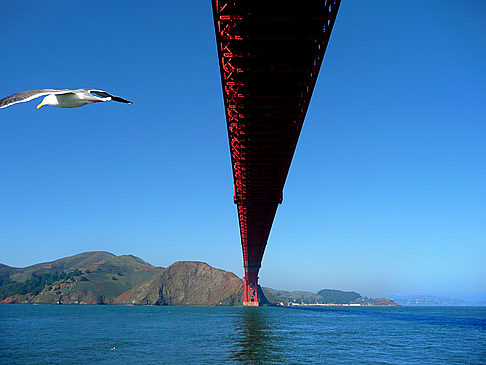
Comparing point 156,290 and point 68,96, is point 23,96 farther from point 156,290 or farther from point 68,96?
point 156,290

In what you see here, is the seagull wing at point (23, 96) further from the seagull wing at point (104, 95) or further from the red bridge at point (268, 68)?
the red bridge at point (268, 68)

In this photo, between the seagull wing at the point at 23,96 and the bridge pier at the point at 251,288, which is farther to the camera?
the bridge pier at the point at 251,288

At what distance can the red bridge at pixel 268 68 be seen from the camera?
11.9 meters

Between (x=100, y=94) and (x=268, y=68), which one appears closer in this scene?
(x=100, y=94)

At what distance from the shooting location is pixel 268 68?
Answer: 48.3 feet

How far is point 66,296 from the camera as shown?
553 ft

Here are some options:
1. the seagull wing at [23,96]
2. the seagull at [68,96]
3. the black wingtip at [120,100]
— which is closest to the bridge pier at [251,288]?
the seagull at [68,96]

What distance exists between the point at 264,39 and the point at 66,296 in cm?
17915

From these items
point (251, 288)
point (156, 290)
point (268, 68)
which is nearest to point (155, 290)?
point (156, 290)

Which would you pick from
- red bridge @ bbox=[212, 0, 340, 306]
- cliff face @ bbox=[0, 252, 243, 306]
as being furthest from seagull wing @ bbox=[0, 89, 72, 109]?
cliff face @ bbox=[0, 252, 243, 306]

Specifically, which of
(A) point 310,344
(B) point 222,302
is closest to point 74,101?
(A) point 310,344

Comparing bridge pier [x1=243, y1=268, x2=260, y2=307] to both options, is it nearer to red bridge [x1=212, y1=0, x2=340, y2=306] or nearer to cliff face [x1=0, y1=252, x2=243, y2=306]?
cliff face [x1=0, y1=252, x2=243, y2=306]

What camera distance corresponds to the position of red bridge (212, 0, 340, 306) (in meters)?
11.9

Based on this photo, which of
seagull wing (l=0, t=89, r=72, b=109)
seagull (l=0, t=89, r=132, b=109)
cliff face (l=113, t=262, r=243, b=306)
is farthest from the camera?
cliff face (l=113, t=262, r=243, b=306)
